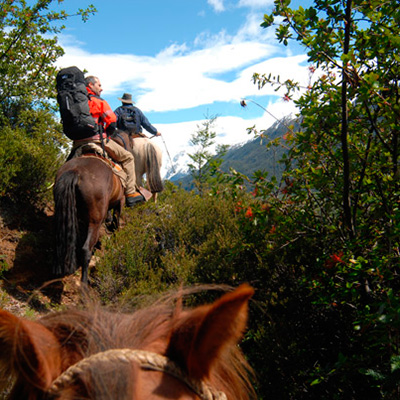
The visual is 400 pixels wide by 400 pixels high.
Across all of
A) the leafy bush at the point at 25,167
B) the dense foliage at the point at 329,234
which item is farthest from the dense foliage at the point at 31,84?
the dense foliage at the point at 329,234

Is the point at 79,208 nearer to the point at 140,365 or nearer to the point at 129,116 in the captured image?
the point at 129,116

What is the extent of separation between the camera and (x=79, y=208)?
5504mm

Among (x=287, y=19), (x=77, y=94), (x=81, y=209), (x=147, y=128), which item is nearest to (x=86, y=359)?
(x=287, y=19)

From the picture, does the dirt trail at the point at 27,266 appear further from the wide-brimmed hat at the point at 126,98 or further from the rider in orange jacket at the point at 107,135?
the wide-brimmed hat at the point at 126,98

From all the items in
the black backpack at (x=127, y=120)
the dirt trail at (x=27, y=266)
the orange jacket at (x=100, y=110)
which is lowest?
the dirt trail at (x=27, y=266)

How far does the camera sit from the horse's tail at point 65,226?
5.22 m

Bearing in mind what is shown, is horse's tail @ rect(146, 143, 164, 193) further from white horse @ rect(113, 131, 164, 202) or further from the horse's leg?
the horse's leg

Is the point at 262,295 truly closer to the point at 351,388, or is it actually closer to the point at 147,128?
the point at 351,388

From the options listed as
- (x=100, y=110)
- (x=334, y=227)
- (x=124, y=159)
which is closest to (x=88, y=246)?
(x=124, y=159)

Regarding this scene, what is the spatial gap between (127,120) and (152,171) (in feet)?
5.03

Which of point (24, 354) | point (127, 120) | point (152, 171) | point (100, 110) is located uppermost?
point (127, 120)

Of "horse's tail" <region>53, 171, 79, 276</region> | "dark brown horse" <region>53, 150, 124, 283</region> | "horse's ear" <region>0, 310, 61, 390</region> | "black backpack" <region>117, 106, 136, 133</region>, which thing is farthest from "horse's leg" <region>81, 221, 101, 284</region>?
"horse's ear" <region>0, 310, 61, 390</region>

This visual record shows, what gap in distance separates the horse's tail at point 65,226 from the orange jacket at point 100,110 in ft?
5.22

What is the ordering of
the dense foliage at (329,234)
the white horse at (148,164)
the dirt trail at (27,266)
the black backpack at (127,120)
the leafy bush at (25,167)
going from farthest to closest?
the black backpack at (127,120) → the white horse at (148,164) → the leafy bush at (25,167) → the dirt trail at (27,266) → the dense foliage at (329,234)
